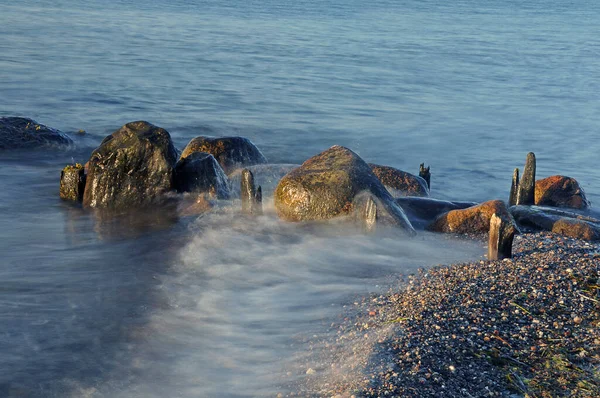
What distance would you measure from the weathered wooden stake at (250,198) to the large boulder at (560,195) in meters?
3.76

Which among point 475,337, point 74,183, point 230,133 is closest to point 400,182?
point 74,183

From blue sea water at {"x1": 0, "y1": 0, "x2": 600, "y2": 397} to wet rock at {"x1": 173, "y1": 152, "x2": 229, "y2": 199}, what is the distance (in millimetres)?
605

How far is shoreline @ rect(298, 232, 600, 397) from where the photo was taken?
4.40 metres

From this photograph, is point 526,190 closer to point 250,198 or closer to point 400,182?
point 400,182

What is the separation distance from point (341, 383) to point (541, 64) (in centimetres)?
2346

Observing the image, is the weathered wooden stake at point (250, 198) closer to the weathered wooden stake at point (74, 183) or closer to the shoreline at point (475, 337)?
the weathered wooden stake at point (74, 183)

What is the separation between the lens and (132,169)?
8586 millimetres

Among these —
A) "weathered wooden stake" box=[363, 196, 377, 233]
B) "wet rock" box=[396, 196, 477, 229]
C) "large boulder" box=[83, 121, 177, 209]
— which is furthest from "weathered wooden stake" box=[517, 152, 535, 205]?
"large boulder" box=[83, 121, 177, 209]

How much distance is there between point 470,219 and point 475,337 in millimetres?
3005

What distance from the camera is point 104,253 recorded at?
7.41m

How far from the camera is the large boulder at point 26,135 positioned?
11.4 metres

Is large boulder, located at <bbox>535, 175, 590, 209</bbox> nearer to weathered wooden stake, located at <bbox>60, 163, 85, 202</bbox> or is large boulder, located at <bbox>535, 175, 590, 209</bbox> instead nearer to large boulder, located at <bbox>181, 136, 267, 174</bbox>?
large boulder, located at <bbox>181, 136, 267, 174</bbox>

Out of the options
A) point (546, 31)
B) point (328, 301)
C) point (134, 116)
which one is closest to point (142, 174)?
point (328, 301)

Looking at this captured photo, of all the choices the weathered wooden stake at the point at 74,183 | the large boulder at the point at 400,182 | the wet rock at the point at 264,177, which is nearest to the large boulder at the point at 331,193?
the wet rock at the point at 264,177
